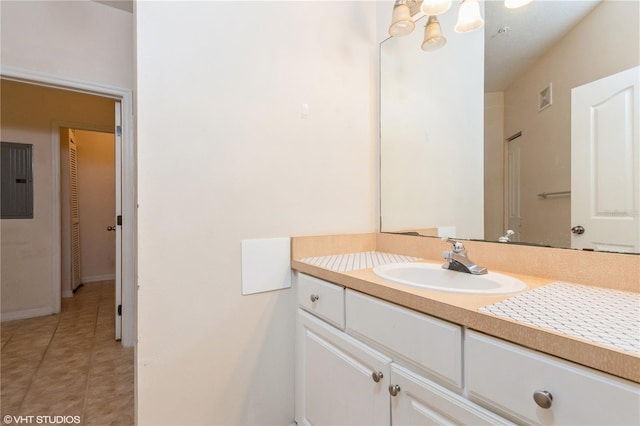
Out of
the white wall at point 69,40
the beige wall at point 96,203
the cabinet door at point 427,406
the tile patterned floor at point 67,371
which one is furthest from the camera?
the beige wall at point 96,203

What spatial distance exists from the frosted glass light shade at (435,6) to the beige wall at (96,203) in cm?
431

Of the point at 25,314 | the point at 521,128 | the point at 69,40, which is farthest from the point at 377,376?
the point at 25,314

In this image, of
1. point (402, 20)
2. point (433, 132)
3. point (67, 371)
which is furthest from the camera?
point (67, 371)

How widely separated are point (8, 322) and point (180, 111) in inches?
119

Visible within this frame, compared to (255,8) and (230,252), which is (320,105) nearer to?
(255,8)

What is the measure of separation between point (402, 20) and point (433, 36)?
0.17m

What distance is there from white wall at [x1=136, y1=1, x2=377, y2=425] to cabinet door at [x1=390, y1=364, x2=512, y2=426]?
0.66 m

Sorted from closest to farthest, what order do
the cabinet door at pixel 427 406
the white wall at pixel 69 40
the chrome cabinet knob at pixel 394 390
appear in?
1. the cabinet door at pixel 427 406
2. the chrome cabinet knob at pixel 394 390
3. the white wall at pixel 69 40

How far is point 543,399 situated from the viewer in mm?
518

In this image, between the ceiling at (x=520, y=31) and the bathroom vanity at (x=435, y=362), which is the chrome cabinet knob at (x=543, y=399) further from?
the ceiling at (x=520, y=31)

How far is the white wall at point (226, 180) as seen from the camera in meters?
1.08

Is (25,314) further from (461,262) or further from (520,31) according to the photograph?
(520,31)

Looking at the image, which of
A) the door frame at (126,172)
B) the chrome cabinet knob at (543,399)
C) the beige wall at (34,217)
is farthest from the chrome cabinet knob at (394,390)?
the beige wall at (34,217)

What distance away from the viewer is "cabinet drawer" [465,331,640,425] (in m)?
0.46
